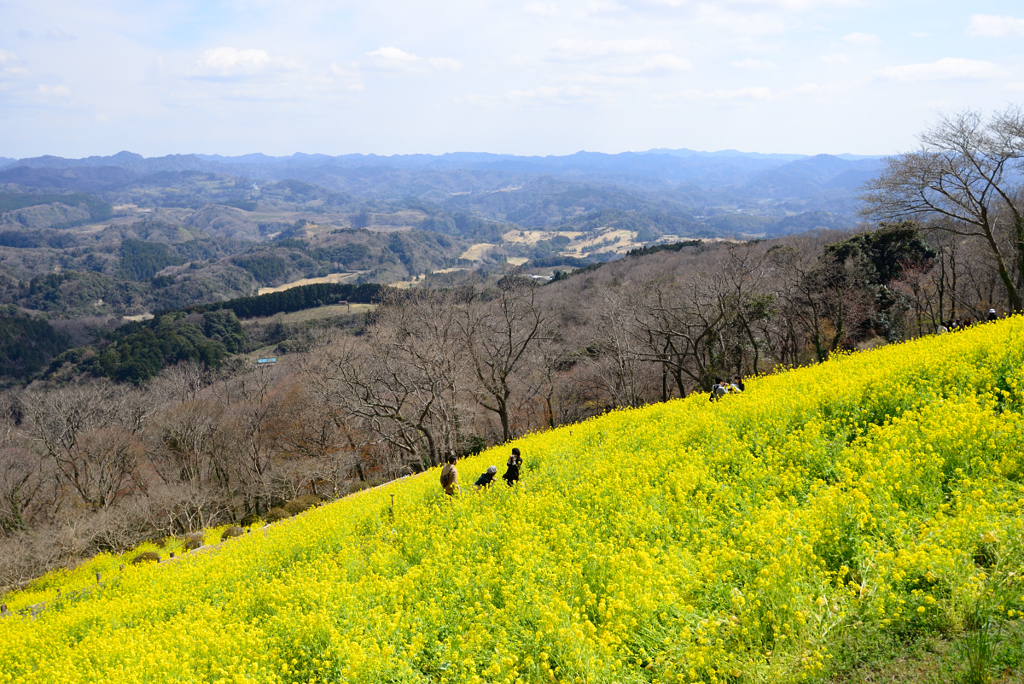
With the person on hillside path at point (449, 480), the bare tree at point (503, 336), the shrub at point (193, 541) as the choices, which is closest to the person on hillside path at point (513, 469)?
the person on hillside path at point (449, 480)

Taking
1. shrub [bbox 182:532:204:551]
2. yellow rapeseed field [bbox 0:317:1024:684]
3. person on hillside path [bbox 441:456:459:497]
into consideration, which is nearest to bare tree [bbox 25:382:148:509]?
shrub [bbox 182:532:204:551]

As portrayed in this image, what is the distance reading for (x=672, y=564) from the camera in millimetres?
7332

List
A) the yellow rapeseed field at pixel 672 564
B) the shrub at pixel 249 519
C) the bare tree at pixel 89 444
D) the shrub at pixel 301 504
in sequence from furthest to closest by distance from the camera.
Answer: the bare tree at pixel 89 444 < the shrub at pixel 249 519 < the shrub at pixel 301 504 < the yellow rapeseed field at pixel 672 564

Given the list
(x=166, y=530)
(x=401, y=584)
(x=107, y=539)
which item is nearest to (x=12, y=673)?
(x=401, y=584)

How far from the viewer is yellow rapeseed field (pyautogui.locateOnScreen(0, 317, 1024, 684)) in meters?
5.99

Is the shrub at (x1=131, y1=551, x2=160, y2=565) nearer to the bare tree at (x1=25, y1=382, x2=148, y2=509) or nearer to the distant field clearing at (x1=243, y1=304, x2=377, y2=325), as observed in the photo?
the bare tree at (x1=25, y1=382, x2=148, y2=509)

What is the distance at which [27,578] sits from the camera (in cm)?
2609

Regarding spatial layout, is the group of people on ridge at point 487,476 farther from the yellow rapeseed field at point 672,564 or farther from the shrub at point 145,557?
the shrub at point 145,557

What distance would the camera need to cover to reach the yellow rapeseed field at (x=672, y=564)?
5.99 meters

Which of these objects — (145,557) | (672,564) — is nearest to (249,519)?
(145,557)

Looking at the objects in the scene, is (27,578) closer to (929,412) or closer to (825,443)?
(825,443)

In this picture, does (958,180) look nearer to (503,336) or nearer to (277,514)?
(503,336)

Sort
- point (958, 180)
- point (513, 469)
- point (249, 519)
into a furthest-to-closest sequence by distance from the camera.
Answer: point (249, 519)
point (958, 180)
point (513, 469)

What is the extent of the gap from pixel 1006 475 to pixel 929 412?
223cm
